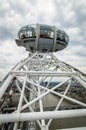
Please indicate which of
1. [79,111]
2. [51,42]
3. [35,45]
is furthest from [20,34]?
[79,111]

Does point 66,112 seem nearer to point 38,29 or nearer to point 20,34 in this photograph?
point 38,29

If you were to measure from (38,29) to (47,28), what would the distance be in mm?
831

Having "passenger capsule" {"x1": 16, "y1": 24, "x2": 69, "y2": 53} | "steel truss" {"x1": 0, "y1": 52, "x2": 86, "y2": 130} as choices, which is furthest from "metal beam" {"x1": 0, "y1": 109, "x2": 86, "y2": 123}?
"passenger capsule" {"x1": 16, "y1": 24, "x2": 69, "y2": 53}

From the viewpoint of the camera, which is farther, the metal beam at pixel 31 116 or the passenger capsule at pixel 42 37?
the passenger capsule at pixel 42 37

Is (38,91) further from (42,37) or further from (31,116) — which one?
(42,37)

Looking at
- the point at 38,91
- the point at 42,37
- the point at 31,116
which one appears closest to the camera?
the point at 31,116

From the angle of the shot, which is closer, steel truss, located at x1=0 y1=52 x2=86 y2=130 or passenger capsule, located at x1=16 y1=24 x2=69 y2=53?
steel truss, located at x1=0 y1=52 x2=86 y2=130

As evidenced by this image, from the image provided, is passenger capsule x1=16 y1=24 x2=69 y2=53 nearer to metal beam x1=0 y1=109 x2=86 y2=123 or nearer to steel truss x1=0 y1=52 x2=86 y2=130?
steel truss x1=0 y1=52 x2=86 y2=130

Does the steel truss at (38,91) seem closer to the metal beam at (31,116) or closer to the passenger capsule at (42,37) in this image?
the metal beam at (31,116)

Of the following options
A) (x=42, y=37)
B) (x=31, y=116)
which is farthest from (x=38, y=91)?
(x=42, y=37)

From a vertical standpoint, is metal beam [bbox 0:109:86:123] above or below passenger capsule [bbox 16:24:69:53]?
below

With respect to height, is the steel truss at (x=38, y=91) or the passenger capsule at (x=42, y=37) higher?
the passenger capsule at (x=42, y=37)

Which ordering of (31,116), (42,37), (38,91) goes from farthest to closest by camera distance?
(42,37) < (38,91) < (31,116)

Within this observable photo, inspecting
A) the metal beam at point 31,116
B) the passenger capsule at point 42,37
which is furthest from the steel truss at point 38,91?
the passenger capsule at point 42,37
